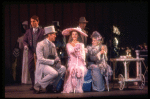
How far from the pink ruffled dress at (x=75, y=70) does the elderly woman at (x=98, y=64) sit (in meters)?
0.23

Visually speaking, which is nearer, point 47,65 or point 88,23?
point 47,65

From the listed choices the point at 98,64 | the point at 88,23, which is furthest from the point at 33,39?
the point at 88,23

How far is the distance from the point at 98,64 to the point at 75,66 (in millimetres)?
591

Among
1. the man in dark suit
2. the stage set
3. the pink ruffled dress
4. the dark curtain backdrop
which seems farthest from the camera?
the dark curtain backdrop

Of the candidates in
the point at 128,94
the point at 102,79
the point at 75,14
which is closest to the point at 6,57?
the point at 75,14

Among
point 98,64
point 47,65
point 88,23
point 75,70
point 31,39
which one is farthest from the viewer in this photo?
point 88,23

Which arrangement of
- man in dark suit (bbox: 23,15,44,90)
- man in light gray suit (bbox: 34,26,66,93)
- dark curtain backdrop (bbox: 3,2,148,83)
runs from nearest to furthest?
man in light gray suit (bbox: 34,26,66,93)
man in dark suit (bbox: 23,15,44,90)
dark curtain backdrop (bbox: 3,2,148,83)

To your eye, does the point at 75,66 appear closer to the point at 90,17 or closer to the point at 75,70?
the point at 75,70

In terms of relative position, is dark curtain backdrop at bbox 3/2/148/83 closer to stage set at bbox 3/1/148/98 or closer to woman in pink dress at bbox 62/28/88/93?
stage set at bbox 3/1/148/98

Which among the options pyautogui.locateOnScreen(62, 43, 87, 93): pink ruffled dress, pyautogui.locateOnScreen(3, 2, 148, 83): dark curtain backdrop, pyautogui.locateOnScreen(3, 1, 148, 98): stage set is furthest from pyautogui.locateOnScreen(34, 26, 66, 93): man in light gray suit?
pyautogui.locateOnScreen(3, 2, 148, 83): dark curtain backdrop

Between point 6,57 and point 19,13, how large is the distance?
1.46 metres

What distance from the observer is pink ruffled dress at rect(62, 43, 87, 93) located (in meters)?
5.91

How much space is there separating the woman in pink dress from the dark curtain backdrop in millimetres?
2458

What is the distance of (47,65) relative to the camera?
5.80m
